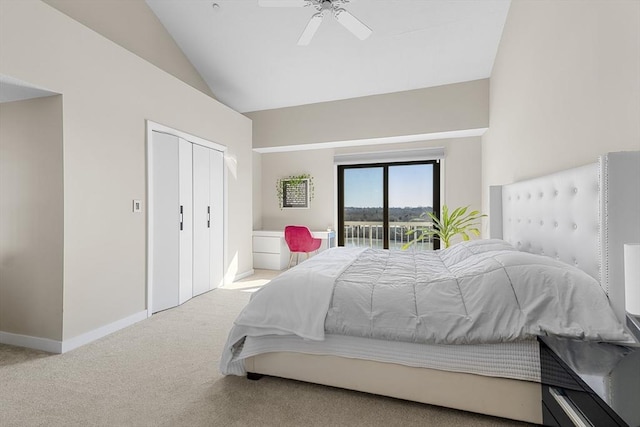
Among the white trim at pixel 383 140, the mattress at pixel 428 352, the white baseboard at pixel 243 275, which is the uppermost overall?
the white trim at pixel 383 140

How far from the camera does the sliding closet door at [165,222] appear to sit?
316 cm

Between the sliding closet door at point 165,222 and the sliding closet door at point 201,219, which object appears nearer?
the sliding closet door at point 165,222

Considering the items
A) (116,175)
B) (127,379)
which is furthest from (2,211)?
(127,379)

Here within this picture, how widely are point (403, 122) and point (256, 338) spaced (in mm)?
3651

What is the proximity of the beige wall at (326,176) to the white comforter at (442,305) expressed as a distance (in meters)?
3.16

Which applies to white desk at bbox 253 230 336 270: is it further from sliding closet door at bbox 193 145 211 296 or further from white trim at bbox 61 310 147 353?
white trim at bbox 61 310 147 353

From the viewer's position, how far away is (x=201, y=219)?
3822mm

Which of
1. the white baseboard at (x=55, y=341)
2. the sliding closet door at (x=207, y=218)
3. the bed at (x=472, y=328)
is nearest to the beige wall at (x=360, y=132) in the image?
the sliding closet door at (x=207, y=218)

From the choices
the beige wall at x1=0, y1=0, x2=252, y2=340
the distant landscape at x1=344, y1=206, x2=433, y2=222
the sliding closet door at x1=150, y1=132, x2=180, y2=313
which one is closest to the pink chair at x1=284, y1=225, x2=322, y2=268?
the distant landscape at x1=344, y1=206, x2=433, y2=222

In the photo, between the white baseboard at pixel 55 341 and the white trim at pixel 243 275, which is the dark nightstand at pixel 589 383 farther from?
the white trim at pixel 243 275

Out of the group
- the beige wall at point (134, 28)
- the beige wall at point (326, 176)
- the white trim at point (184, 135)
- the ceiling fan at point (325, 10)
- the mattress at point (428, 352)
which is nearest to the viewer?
the mattress at point (428, 352)

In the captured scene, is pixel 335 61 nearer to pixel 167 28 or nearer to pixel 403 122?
pixel 403 122

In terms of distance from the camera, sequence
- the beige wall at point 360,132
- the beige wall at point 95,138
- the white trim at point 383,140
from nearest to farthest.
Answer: the beige wall at point 95,138
the beige wall at point 360,132
the white trim at point 383,140

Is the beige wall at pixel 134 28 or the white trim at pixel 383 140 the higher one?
the beige wall at pixel 134 28
